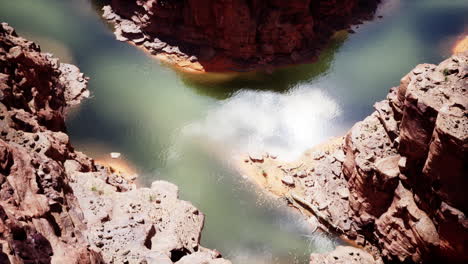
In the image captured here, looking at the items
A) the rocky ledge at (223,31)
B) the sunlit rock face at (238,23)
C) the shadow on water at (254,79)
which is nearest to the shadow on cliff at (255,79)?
the shadow on water at (254,79)

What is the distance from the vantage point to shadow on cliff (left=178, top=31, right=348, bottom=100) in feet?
90.1

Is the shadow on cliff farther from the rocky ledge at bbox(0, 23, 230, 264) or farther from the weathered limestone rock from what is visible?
the weathered limestone rock

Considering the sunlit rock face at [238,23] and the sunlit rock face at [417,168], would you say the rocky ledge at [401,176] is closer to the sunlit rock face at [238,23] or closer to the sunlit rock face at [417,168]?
the sunlit rock face at [417,168]

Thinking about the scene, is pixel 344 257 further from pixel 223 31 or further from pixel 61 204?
pixel 223 31

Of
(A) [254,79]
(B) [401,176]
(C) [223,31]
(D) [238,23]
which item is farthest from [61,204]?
(C) [223,31]

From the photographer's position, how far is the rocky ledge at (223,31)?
28.1 m

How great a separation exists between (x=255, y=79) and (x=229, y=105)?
11.9ft

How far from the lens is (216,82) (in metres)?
28.1

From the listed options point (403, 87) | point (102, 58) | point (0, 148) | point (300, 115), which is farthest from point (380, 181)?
point (102, 58)

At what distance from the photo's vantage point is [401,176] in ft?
58.0

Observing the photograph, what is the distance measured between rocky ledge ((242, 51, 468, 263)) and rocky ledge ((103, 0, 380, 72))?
9374mm

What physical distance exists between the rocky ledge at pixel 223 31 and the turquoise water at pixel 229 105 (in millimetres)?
1277

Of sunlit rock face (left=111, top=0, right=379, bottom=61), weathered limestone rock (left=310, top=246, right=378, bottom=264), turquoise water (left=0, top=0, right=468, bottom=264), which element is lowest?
weathered limestone rock (left=310, top=246, right=378, bottom=264)

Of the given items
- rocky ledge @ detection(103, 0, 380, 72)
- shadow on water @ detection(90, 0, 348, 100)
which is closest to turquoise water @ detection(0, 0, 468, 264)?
shadow on water @ detection(90, 0, 348, 100)
